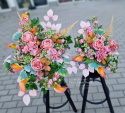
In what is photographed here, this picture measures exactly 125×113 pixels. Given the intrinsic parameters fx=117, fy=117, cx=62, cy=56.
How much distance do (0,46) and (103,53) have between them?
453 centimetres

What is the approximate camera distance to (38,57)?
1141 mm

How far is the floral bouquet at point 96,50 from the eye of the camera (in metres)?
1.23

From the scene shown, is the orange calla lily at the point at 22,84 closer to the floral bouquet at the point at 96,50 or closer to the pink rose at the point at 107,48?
the floral bouquet at the point at 96,50

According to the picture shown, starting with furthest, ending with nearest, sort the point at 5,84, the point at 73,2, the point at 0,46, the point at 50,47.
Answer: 1. the point at 73,2
2. the point at 0,46
3. the point at 5,84
4. the point at 50,47

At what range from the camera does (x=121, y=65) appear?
3.08 m

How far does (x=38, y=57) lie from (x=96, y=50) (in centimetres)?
63

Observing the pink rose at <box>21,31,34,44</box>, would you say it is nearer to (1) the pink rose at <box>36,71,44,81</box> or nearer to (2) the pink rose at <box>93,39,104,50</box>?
(1) the pink rose at <box>36,71,44,81</box>

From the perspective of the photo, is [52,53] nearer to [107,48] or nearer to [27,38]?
[27,38]

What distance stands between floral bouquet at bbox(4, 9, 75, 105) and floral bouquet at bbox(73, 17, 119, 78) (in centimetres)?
21

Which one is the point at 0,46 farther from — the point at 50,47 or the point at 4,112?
the point at 50,47

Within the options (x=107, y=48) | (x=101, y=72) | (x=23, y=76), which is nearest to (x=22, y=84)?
(x=23, y=76)

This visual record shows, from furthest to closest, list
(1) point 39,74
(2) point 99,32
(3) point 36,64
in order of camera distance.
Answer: (2) point 99,32 < (1) point 39,74 < (3) point 36,64

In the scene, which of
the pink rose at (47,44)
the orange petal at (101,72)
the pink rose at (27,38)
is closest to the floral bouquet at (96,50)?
the orange petal at (101,72)

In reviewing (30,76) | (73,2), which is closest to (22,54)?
(30,76)
